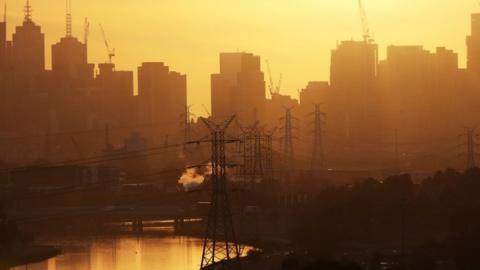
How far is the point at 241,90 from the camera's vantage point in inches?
2751

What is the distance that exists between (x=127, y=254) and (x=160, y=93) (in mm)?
44434

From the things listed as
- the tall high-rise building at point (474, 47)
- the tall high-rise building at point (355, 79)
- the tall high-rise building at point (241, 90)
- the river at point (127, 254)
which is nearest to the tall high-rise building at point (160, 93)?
the tall high-rise building at point (241, 90)

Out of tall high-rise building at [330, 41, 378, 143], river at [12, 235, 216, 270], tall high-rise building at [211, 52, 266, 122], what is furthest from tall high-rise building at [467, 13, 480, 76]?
river at [12, 235, 216, 270]

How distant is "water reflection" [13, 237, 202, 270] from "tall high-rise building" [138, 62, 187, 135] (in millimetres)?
39515

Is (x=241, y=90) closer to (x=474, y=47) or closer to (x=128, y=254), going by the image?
(x=474, y=47)

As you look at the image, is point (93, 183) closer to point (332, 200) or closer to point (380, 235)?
point (332, 200)

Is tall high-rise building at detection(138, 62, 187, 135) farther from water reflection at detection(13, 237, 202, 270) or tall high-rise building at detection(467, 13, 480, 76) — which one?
water reflection at detection(13, 237, 202, 270)

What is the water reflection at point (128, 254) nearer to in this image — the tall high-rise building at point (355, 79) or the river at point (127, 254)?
the river at point (127, 254)

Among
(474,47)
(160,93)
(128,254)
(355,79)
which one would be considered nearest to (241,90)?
(160,93)

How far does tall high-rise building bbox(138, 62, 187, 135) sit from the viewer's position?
2793 inches

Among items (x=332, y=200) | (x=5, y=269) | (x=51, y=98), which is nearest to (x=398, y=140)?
(x=51, y=98)

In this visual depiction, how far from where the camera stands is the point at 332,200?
1129 inches

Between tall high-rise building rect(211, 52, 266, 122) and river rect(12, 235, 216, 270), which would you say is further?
tall high-rise building rect(211, 52, 266, 122)

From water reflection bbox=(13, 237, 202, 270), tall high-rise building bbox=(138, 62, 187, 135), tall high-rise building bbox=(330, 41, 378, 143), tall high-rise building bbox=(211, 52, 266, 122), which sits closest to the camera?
water reflection bbox=(13, 237, 202, 270)
